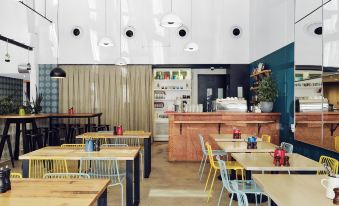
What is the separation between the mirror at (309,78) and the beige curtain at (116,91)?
491 cm

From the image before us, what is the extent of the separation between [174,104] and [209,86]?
3.23 m

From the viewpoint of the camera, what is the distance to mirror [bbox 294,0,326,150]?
4723 millimetres

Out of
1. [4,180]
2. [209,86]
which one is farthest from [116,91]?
[4,180]

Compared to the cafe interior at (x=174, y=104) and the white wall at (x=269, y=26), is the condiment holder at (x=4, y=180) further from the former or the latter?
the white wall at (x=269, y=26)

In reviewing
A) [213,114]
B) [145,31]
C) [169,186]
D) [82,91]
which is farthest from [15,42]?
[169,186]

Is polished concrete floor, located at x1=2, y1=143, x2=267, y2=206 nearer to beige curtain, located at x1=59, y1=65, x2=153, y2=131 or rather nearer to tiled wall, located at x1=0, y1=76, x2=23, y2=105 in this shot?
beige curtain, located at x1=59, y1=65, x2=153, y2=131

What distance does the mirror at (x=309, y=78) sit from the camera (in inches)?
186

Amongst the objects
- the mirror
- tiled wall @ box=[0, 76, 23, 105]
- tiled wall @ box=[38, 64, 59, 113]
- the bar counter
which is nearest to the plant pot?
the bar counter

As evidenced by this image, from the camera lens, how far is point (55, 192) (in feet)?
6.75

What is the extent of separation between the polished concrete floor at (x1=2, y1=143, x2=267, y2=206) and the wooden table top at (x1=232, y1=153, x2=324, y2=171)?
103 cm

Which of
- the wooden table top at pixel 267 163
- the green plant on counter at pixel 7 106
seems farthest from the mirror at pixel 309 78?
the green plant on counter at pixel 7 106

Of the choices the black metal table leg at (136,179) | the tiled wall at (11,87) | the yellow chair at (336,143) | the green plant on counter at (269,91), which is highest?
the tiled wall at (11,87)

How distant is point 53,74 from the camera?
680 cm

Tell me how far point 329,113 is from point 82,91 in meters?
7.18
